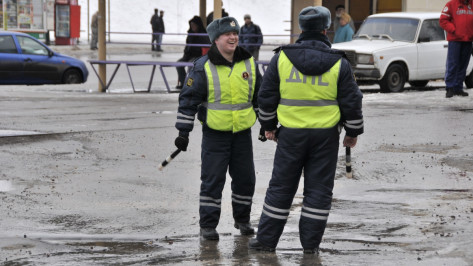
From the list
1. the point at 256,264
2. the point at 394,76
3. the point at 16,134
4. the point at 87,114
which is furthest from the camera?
the point at 394,76

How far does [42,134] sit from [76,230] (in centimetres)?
560

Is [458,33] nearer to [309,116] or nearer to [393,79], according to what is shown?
[393,79]

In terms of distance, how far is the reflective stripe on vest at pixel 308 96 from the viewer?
19.4 feet

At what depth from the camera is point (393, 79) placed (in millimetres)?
19234

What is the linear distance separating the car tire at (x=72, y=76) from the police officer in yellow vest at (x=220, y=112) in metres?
16.8

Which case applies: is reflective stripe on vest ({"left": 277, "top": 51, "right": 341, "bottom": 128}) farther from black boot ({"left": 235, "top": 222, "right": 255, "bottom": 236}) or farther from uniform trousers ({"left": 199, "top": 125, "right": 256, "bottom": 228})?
black boot ({"left": 235, "top": 222, "right": 255, "bottom": 236})

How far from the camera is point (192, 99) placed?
6.66 metres

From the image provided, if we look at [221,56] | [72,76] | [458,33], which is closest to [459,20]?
[458,33]

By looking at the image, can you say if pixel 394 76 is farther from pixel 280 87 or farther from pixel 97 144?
pixel 280 87

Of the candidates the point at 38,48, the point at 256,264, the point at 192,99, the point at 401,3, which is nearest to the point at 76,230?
the point at 192,99

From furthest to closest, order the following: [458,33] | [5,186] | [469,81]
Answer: [469,81], [458,33], [5,186]

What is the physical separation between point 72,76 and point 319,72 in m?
18.0

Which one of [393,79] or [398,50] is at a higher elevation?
[398,50]

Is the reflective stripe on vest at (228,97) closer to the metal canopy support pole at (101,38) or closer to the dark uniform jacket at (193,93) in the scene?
the dark uniform jacket at (193,93)
